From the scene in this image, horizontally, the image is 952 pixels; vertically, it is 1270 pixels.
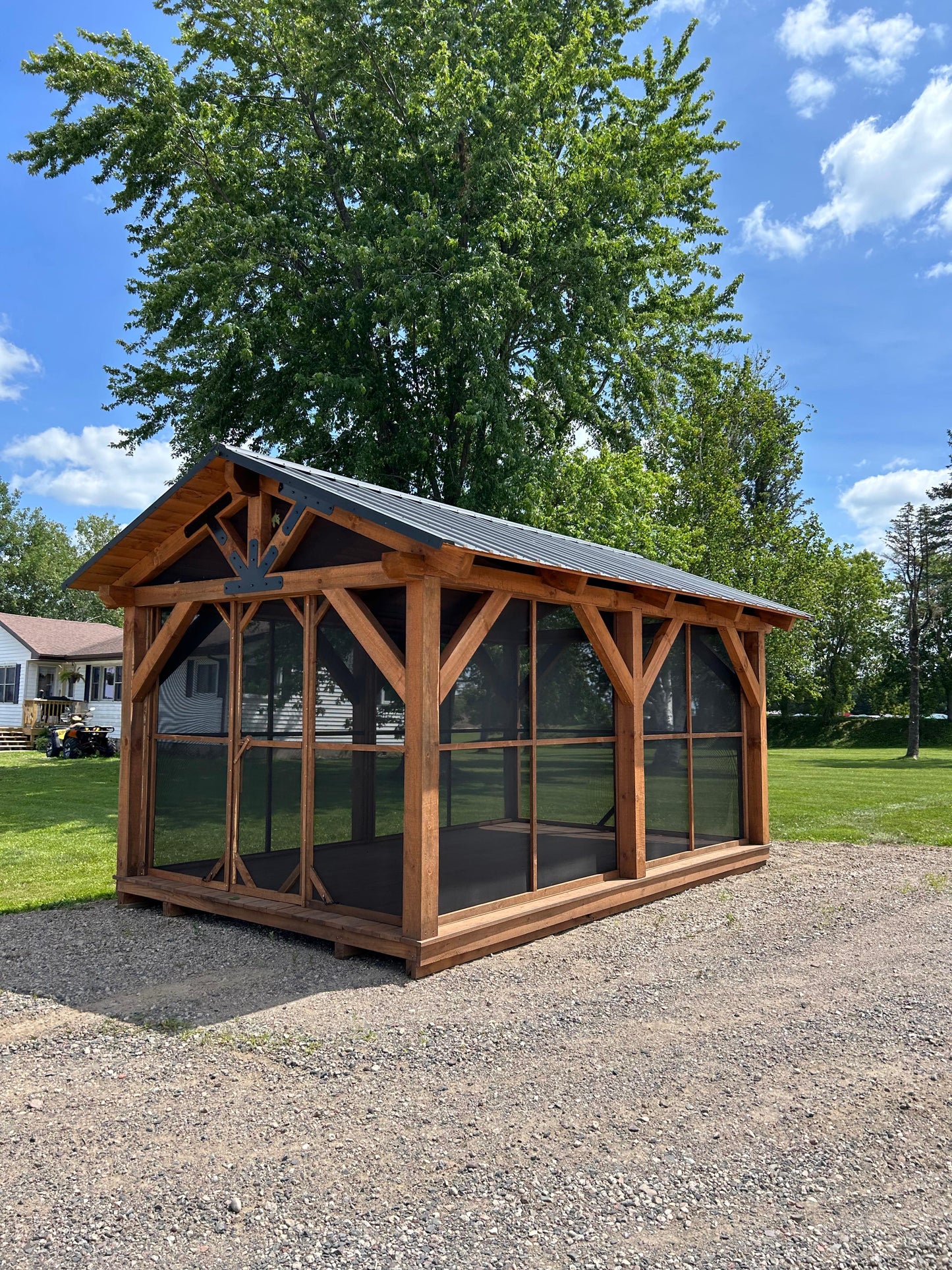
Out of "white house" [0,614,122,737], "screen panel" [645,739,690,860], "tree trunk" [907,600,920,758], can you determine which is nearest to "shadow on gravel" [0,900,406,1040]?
"screen panel" [645,739,690,860]

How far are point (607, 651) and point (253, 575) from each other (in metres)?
2.92

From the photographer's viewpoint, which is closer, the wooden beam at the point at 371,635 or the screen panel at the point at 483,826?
the wooden beam at the point at 371,635

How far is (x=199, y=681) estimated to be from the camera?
7.39 meters

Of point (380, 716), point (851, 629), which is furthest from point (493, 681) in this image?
Answer: point (851, 629)

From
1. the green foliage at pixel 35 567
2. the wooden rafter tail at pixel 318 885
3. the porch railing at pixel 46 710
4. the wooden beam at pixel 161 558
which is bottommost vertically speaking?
the wooden rafter tail at pixel 318 885

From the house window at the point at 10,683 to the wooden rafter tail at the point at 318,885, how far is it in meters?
26.6

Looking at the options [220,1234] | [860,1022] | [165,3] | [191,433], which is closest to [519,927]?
[860,1022]

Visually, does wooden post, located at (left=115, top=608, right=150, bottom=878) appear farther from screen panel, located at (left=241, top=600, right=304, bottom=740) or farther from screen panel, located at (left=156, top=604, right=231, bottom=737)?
screen panel, located at (left=241, top=600, right=304, bottom=740)

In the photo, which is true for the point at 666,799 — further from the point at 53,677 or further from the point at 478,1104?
the point at 53,677

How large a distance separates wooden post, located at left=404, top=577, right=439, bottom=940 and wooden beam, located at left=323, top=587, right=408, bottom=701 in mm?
91

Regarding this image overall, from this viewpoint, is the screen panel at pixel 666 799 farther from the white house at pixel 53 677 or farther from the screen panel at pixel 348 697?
the white house at pixel 53 677

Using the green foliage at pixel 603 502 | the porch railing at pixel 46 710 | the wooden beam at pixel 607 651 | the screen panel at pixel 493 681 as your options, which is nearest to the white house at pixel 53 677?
the porch railing at pixel 46 710

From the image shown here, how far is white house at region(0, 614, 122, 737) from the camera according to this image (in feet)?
91.4

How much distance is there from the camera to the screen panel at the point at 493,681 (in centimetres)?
639
